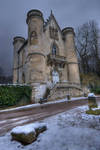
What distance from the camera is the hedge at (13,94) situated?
10758mm

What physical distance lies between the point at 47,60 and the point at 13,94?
351 inches

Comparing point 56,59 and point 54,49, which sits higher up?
point 54,49

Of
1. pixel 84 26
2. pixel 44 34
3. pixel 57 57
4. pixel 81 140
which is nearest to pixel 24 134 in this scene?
pixel 81 140

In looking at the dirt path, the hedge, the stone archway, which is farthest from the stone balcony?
the dirt path

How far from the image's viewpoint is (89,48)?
28812 millimetres

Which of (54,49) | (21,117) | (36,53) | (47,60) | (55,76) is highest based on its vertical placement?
(54,49)

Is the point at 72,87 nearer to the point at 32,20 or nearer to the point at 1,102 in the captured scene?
the point at 1,102

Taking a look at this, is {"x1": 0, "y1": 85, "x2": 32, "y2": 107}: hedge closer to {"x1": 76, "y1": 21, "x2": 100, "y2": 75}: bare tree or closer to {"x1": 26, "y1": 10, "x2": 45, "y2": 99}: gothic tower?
{"x1": 26, "y1": 10, "x2": 45, "y2": 99}: gothic tower

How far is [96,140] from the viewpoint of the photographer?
2.55 m

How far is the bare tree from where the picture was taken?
1123 inches

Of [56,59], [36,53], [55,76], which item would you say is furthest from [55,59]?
[36,53]

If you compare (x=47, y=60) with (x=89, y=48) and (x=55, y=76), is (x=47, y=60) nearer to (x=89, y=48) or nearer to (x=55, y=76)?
(x=55, y=76)

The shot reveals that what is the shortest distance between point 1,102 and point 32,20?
14.6 metres

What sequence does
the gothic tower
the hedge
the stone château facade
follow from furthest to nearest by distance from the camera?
the stone château facade, the gothic tower, the hedge
